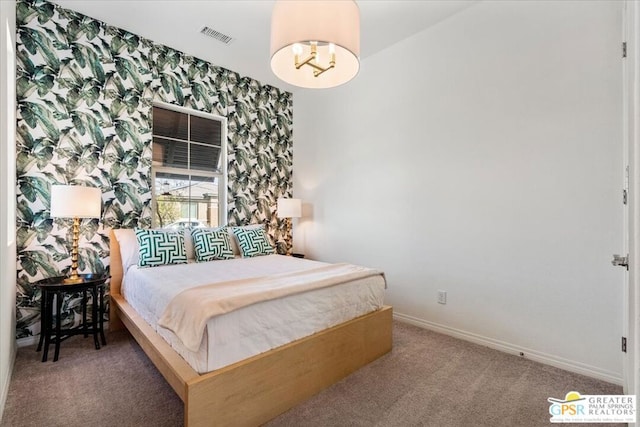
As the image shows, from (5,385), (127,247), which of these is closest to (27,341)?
(5,385)

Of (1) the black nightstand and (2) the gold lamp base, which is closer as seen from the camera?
(1) the black nightstand

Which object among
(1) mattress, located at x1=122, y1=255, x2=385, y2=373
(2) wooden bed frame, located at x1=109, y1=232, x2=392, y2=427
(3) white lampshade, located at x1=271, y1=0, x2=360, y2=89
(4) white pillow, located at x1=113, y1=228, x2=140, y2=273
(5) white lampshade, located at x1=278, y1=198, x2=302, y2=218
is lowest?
(2) wooden bed frame, located at x1=109, y1=232, x2=392, y2=427

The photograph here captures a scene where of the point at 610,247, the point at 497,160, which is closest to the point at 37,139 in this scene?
the point at 497,160

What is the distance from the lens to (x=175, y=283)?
2.20 metres

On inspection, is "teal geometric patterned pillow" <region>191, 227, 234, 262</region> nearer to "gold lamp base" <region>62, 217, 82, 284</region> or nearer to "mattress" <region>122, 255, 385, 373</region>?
"mattress" <region>122, 255, 385, 373</region>

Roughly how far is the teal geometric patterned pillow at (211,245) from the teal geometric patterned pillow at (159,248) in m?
0.16

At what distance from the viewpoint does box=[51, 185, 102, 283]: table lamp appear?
8.08 ft

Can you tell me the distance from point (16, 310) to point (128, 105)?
2.13 meters

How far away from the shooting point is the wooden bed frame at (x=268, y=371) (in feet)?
4.83

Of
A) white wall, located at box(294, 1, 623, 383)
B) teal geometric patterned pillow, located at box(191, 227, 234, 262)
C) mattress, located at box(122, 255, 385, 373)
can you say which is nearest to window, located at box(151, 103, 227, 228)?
teal geometric patterned pillow, located at box(191, 227, 234, 262)

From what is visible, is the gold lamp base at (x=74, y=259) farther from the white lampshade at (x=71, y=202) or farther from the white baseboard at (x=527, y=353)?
the white baseboard at (x=527, y=353)

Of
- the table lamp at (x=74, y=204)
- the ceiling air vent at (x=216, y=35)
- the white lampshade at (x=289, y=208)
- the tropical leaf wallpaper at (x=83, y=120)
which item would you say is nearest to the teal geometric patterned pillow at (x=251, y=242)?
the white lampshade at (x=289, y=208)

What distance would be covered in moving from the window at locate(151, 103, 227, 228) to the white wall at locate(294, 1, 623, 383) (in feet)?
5.80

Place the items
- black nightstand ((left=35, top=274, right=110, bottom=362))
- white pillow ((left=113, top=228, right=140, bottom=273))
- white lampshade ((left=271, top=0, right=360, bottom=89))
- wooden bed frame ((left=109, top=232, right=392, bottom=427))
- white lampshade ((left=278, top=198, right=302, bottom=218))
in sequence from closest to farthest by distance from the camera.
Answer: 1. wooden bed frame ((left=109, top=232, right=392, bottom=427))
2. white lampshade ((left=271, top=0, right=360, bottom=89))
3. black nightstand ((left=35, top=274, right=110, bottom=362))
4. white pillow ((left=113, top=228, right=140, bottom=273))
5. white lampshade ((left=278, top=198, right=302, bottom=218))
